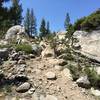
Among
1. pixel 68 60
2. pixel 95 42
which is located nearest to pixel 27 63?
pixel 68 60

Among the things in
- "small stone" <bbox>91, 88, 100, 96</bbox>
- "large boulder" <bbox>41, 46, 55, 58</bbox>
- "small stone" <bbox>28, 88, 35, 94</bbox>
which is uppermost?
"large boulder" <bbox>41, 46, 55, 58</bbox>

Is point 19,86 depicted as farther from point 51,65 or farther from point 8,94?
point 51,65

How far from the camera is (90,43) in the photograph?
18.5m

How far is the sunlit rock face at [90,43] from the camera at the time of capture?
58.1 feet

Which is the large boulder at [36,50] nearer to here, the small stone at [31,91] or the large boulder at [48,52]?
the large boulder at [48,52]

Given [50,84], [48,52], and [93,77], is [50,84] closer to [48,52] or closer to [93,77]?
[93,77]

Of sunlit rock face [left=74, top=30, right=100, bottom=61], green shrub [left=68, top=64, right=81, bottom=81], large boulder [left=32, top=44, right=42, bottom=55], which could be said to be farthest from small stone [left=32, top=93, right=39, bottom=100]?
sunlit rock face [left=74, top=30, right=100, bottom=61]

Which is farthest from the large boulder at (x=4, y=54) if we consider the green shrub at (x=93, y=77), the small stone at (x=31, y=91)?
the green shrub at (x=93, y=77)

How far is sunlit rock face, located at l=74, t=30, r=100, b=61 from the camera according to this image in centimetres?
1772

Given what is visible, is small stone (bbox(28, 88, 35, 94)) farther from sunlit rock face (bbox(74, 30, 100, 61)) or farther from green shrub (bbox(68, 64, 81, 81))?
sunlit rock face (bbox(74, 30, 100, 61))

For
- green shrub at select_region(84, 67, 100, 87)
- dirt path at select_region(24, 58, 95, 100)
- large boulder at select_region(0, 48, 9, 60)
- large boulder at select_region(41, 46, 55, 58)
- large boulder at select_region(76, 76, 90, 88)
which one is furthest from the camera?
large boulder at select_region(41, 46, 55, 58)

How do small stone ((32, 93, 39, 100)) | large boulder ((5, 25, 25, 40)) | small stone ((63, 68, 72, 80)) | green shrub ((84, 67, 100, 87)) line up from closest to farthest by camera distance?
small stone ((32, 93, 39, 100)) → green shrub ((84, 67, 100, 87)) → small stone ((63, 68, 72, 80)) → large boulder ((5, 25, 25, 40))

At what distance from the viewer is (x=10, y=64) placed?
15.9 metres

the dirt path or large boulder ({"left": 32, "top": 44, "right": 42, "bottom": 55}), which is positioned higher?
large boulder ({"left": 32, "top": 44, "right": 42, "bottom": 55})
